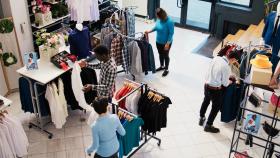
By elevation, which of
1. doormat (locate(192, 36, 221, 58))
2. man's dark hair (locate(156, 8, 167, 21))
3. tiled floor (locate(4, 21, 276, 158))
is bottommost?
tiled floor (locate(4, 21, 276, 158))

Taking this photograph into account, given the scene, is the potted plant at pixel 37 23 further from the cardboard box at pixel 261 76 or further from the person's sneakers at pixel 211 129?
the cardboard box at pixel 261 76

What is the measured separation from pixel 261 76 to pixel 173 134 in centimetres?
203

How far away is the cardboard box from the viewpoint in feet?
12.7

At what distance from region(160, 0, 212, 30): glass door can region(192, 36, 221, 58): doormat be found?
2.06 ft

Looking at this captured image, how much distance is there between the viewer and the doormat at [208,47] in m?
7.88

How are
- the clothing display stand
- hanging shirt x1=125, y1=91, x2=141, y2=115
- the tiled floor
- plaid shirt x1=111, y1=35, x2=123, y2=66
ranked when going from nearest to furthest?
hanging shirt x1=125, y1=91, x2=141, y2=115 → the clothing display stand → the tiled floor → plaid shirt x1=111, y1=35, x2=123, y2=66

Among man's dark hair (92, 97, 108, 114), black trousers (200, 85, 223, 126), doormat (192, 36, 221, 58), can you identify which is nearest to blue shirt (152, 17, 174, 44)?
doormat (192, 36, 221, 58)

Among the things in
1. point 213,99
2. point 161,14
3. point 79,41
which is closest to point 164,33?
point 161,14

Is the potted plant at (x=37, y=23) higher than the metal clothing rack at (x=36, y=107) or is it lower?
higher

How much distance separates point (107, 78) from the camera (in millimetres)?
4816

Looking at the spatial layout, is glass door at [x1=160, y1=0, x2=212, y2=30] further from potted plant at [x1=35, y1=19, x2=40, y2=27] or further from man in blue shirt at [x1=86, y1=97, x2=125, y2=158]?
man in blue shirt at [x1=86, y1=97, x2=125, y2=158]

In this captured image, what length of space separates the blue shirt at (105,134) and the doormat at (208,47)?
4.37 metres

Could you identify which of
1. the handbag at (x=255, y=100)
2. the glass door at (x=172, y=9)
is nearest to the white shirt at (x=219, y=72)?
the handbag at (x=255, y=100)

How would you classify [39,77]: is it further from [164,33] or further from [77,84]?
[164,33]
